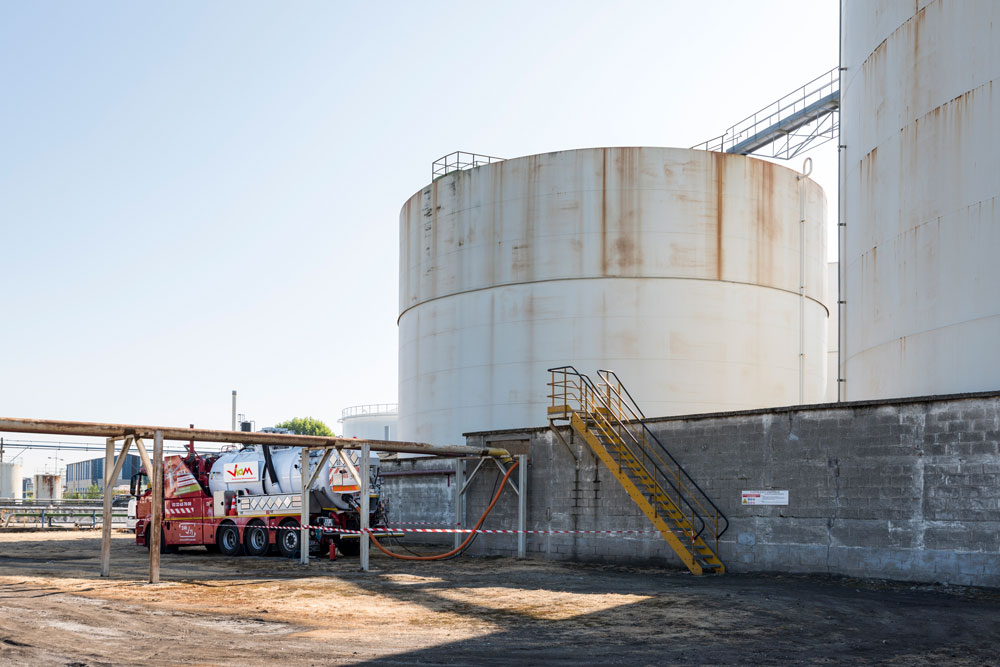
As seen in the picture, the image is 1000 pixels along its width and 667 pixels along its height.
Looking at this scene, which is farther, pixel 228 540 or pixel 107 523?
pixel 228 540

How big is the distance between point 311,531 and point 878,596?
1435 centimetres

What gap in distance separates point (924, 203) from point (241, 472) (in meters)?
18.2

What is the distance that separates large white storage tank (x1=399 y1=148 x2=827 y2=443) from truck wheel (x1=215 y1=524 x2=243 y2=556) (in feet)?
26.1

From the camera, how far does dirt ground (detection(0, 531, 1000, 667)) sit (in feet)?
35.5

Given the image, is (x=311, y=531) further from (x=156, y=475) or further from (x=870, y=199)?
(x=870, y=199)

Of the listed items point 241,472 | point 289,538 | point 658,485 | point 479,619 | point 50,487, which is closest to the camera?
point 479,619

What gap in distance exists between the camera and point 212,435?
20.1 meters

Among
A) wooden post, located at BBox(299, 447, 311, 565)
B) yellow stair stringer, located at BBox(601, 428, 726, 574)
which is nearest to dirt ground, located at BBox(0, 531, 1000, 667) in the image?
yellow stair stringer, located at BBox(601, 428, 726, 574)

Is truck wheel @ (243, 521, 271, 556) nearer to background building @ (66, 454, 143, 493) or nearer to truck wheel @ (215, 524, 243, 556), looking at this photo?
truck wheel @ (215, 524, 243, 556)

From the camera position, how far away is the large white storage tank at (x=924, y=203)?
18.0 m

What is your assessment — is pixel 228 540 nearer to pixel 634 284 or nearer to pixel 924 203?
pixel 634 284

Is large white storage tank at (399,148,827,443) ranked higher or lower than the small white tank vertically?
higher

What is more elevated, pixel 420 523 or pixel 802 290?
pixel 802 290

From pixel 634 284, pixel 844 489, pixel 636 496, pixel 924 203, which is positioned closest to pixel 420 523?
pixel 634 284
